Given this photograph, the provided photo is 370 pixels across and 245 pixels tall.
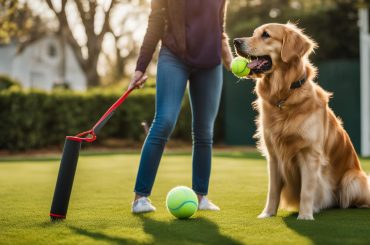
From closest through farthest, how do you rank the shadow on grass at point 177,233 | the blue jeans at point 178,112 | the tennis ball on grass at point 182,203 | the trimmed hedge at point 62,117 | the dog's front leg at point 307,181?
1. the shadow on grass at point 177,233
2. the tennis ball on grass at point 182,203
3. the dog's front leg at point 307,181
4. the blue jeans at point 178,112
5. the trimmed hedge at point 62,117

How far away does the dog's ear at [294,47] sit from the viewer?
4078mm

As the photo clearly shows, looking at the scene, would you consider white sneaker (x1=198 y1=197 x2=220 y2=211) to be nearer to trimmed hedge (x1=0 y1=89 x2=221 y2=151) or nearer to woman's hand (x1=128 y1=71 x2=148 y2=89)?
woman's hand (x1=128 y1=71 x2=148 y2=89)

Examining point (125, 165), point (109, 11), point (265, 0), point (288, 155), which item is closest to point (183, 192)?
point (288, 155)

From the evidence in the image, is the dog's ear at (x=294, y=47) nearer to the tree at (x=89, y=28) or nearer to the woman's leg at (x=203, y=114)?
the woman's leg at (x=203, y=114)

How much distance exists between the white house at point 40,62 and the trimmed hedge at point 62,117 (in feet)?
74.2

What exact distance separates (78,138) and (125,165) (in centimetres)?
581

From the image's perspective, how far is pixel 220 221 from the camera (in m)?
3.90

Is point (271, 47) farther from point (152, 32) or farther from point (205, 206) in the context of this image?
point (205, 206)

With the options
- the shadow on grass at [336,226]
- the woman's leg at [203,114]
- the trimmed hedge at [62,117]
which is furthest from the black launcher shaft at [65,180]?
the trimmed hedge at [62,117]

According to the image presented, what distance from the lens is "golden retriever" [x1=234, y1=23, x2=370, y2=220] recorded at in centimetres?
405

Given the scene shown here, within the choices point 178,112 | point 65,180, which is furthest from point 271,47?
point 65,180

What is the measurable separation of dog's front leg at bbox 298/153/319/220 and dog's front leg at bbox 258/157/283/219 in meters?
0.23

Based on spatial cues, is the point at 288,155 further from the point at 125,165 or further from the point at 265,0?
the point at 265,0

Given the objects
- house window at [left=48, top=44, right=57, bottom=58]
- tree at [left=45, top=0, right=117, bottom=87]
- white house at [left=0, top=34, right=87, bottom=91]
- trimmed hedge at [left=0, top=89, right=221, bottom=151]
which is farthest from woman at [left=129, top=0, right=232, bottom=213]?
house window at [left=48, top=44, right=57, bottom=58]
